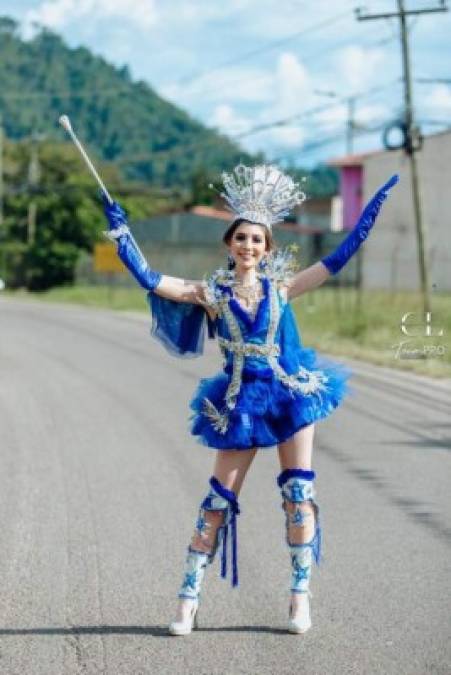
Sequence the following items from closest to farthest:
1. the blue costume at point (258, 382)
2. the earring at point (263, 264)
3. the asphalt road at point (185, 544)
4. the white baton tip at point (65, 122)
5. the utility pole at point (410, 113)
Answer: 1. the asphalt road at point (185, 544)
2. the blue costume at point (258, 382)
3. the white baton tip at point (65, 122)
4. the earring at point (263, 264)
5. the utility pole at point (410, 113)

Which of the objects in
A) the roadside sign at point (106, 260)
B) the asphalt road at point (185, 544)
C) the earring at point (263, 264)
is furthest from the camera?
the roadside sign at point (106, 260)

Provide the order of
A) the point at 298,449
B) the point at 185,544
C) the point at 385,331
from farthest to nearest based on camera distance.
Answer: the point at 385,331
the point at 185,544
the point at 298,449

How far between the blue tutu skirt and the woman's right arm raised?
0.39 metres

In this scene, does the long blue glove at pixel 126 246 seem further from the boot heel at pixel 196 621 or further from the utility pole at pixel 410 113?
the utility pole at pixel 410 113

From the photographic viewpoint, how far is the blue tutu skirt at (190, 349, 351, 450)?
225 inches

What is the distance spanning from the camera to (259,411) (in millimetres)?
5738

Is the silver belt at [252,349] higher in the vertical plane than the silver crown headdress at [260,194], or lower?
lower

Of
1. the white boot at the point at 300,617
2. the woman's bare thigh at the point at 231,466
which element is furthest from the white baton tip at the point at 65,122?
the white boot at the point at 300,617

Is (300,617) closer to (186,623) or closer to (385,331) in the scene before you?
(186,623)

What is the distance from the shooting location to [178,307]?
20.2ft

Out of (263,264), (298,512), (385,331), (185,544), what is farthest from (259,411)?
(385,331)

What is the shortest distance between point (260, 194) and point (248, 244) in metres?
0.23

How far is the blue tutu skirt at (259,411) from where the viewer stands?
18.8 ft

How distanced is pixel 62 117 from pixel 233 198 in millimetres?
794
